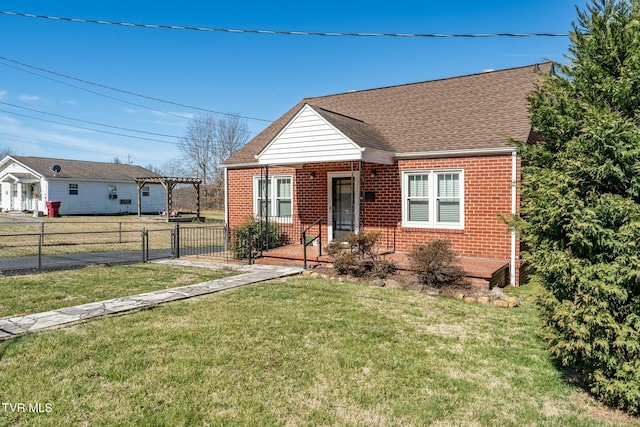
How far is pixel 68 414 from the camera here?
3.37m

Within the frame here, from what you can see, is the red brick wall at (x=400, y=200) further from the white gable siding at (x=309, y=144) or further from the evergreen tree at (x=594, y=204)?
the evergreen tree at (x=594, y=204)

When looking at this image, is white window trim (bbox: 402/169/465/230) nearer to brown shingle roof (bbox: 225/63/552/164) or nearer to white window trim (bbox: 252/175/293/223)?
brown shingle roof (bbox: 225/63/552/164)

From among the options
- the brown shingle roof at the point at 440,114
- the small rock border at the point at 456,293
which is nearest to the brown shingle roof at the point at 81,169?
the brown shingle roof at the point at 440,114

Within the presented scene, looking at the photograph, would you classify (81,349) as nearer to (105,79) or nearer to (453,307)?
(453,307)

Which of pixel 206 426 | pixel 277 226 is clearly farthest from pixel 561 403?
pixel 277 226

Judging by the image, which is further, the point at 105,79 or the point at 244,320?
the point at 105,79

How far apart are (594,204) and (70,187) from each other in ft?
132

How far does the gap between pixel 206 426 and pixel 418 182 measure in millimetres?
9289

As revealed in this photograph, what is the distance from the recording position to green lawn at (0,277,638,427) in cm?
347

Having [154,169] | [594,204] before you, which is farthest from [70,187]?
[594,204]

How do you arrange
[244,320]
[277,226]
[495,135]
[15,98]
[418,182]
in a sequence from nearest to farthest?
[244,320] < [495,135] < [418,182] < [277,226] < [15,98]

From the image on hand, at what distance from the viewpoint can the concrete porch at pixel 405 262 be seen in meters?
8.56

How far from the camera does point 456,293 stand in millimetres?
8000

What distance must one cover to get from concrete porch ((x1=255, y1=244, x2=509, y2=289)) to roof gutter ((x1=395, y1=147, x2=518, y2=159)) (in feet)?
8.69
